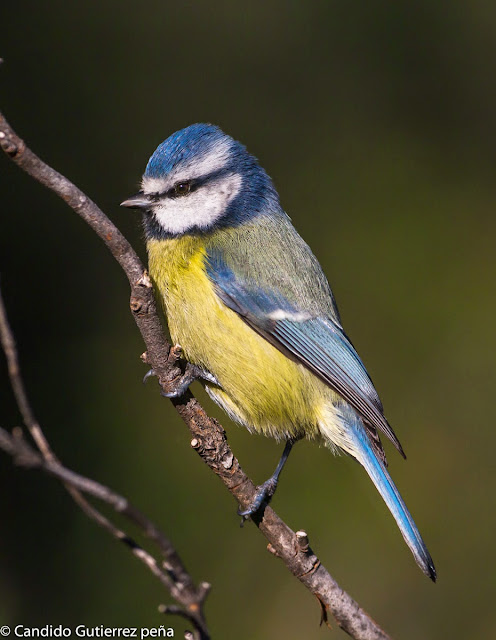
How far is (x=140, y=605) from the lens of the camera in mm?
2805

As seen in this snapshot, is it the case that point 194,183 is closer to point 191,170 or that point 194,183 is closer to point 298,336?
point 191,170

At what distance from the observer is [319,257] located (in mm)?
3580

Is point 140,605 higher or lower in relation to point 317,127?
lower

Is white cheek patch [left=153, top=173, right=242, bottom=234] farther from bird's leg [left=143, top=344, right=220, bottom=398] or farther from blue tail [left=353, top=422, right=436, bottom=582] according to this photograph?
blue tail [left=353, top=422, right=436, bottom=582]

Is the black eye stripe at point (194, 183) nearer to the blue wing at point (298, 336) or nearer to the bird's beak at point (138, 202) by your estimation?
the bird's beak at point (138, 202)

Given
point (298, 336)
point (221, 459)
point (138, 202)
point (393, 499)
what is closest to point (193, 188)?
A: point (138, 202)

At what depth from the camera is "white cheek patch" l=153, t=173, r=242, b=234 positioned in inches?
89.3

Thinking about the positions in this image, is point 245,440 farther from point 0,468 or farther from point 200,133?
point 200,133

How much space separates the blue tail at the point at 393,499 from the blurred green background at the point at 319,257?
2.93 ft

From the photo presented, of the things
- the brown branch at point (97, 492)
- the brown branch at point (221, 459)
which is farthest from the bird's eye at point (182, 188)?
the brown branch at point (97, 492)

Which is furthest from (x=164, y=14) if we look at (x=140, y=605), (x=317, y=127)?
(x=140, y=605)

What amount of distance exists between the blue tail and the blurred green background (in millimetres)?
892

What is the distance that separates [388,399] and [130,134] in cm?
177

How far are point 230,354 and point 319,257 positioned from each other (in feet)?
5.19
